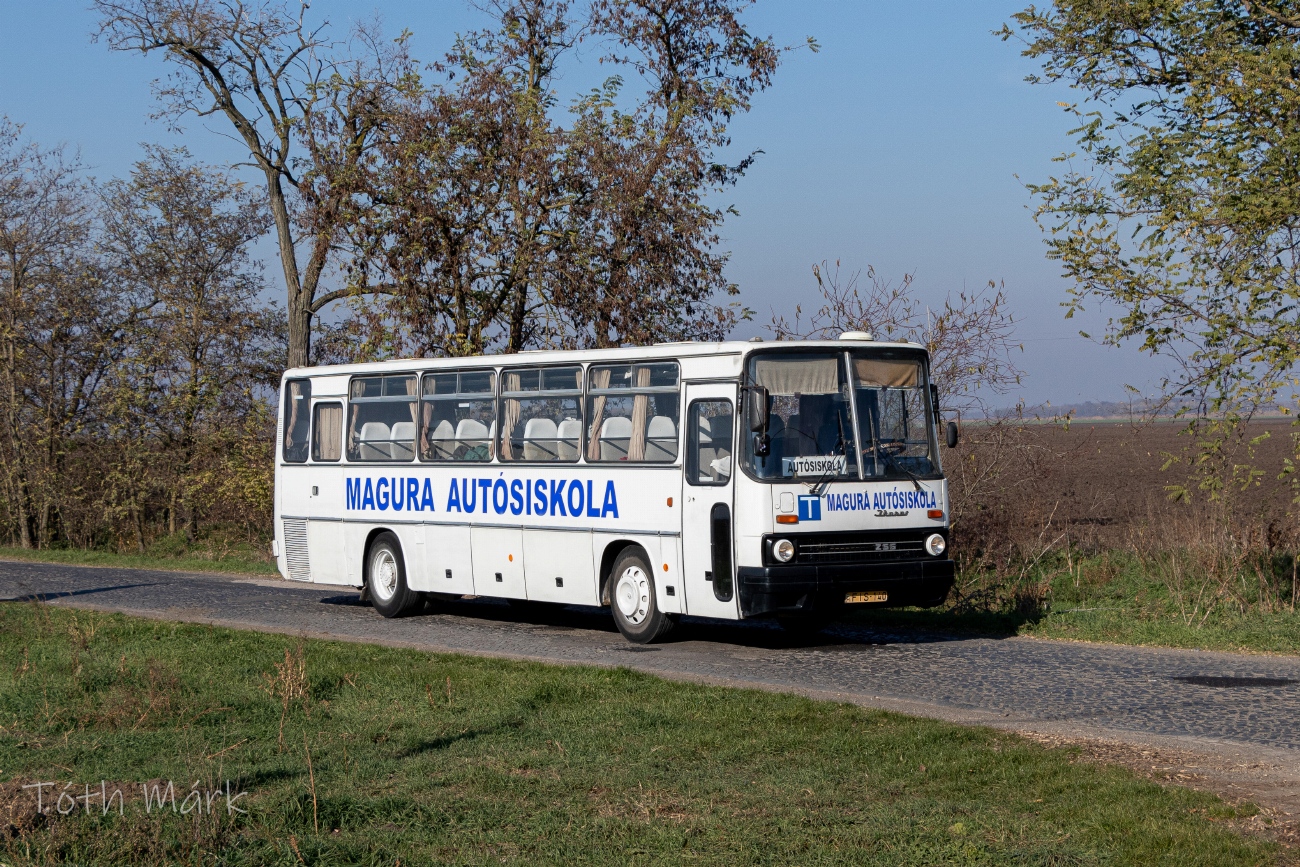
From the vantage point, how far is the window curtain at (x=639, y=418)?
48.4 feet

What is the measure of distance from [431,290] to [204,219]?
12.0 m

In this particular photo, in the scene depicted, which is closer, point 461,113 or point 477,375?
point 477,375

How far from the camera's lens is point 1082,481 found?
147 feet

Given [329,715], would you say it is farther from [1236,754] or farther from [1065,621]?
[1065,621]

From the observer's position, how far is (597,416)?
1543 cm

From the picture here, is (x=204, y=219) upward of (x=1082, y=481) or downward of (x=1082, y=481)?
upward

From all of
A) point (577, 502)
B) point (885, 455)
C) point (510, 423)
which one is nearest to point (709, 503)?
point (885, 455)

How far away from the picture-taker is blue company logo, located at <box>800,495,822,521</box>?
13305mm

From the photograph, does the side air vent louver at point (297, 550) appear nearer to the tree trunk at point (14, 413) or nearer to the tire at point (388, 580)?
the tire at point (388, 580)

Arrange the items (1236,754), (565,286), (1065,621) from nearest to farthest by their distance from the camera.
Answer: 1. (1236,754)
2. (1065,621)
3. (565,286)

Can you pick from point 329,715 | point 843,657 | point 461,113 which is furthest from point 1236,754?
point 461,113

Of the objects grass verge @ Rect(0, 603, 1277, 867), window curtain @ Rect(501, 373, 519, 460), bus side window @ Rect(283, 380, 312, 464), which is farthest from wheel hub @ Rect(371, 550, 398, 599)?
grass verge @ Rect(0, 603, 1277, 867)

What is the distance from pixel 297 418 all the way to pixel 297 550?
1.86m

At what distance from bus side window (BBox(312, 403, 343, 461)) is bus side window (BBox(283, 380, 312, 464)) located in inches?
9.1
